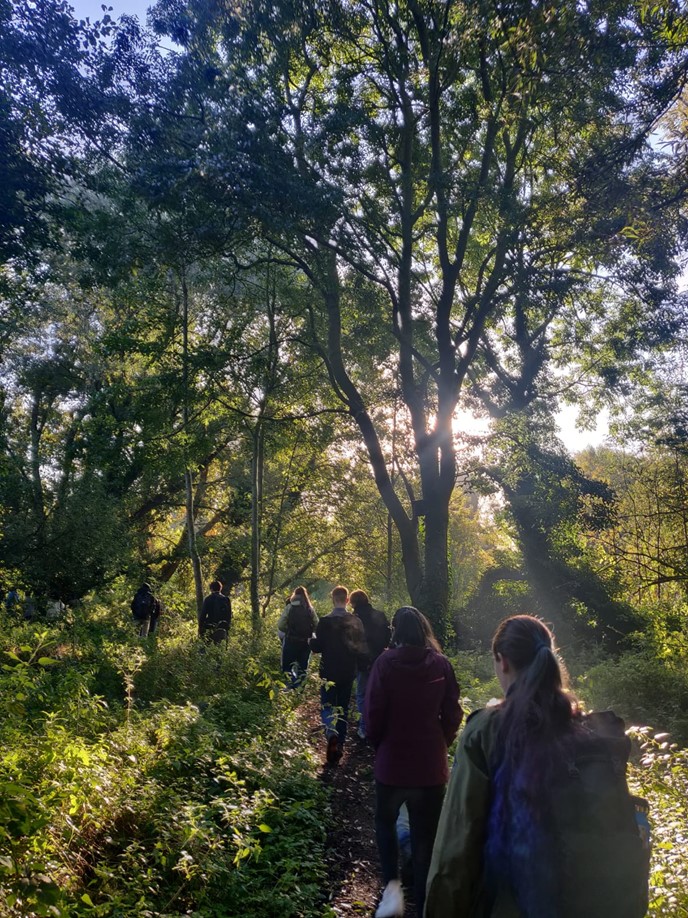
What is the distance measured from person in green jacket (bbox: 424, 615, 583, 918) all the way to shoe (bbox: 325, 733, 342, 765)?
6.26 meters

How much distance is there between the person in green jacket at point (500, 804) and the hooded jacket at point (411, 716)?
2034 mm

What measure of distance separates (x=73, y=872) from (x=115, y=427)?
1205cm

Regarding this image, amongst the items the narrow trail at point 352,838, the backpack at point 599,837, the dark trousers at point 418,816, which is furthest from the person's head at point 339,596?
the backpack at point 599,837

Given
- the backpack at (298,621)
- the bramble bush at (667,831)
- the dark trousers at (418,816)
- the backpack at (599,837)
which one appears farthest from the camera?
the backpack at (298,621)

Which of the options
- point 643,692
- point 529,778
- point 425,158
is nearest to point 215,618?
point 643,692

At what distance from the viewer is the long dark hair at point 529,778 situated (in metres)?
2.36

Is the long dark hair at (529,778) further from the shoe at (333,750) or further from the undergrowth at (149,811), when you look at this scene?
the shoe at (333,750)

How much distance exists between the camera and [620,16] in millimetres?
9031

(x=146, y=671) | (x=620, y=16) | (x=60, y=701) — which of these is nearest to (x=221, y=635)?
(x=146, y=671)

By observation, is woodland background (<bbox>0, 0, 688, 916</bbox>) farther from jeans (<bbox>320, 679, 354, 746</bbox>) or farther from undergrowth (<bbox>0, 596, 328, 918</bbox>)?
jeans (<bbox>320, 679, 354, 746</bbox>)

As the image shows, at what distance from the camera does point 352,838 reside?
664 cm

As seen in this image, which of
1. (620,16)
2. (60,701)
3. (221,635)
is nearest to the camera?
(60,701)

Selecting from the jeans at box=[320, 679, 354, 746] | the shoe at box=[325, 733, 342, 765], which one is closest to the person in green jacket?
the jeans at box=[320, 679, 354, 746]

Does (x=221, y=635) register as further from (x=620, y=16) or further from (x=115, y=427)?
(x=620, y=16)
